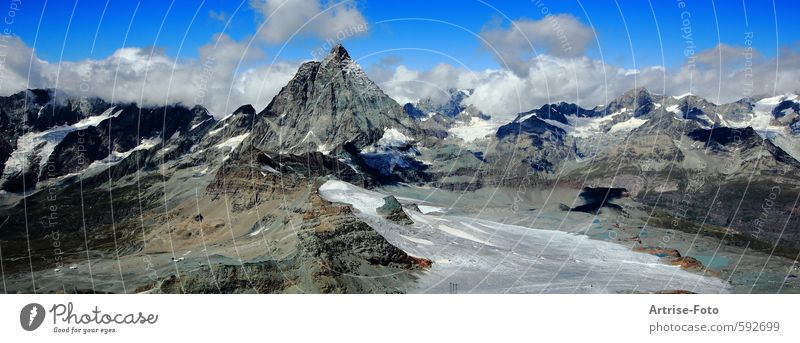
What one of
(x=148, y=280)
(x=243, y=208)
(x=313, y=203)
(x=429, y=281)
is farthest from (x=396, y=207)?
(x=148, y=280)

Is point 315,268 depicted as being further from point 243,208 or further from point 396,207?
point 243,208

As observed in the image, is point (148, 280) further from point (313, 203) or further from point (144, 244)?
point (144, 244)

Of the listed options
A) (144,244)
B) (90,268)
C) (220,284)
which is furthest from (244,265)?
(144,244)

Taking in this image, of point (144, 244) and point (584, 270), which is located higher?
point (144, 244)

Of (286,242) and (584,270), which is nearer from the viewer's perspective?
(286,242)
